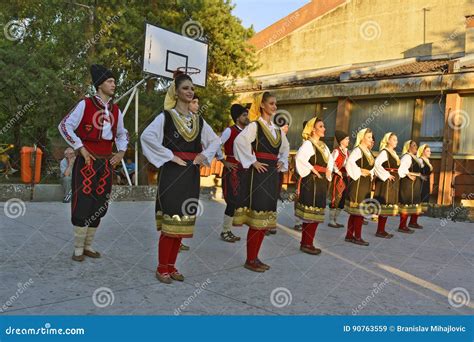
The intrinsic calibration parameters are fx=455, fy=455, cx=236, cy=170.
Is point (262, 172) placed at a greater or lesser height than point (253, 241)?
greater

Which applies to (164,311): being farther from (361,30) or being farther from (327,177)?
(361,30)

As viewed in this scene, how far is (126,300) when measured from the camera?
3.51 meters

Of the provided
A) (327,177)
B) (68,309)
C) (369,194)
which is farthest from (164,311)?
(369,194)

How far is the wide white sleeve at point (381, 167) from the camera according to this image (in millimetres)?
7500

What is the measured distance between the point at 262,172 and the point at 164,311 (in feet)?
6.53

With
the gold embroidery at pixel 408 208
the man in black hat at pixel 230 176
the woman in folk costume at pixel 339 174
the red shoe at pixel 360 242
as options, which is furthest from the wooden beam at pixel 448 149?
the man in black hat at pixel 230 176

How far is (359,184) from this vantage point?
7.17 meters

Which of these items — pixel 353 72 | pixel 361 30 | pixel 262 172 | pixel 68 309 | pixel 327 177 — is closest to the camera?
pixel 68 309

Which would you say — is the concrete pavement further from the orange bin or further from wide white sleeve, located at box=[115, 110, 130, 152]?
the orange bin

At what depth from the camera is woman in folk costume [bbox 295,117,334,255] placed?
5.86m

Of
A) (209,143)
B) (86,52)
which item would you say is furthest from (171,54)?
(209,143)

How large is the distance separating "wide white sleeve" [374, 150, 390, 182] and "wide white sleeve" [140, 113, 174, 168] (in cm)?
454

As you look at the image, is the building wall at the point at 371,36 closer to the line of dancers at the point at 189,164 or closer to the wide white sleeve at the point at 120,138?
the line of dancers at the point at 189,164

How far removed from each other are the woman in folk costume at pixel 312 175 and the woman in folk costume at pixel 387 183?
6.62ft
